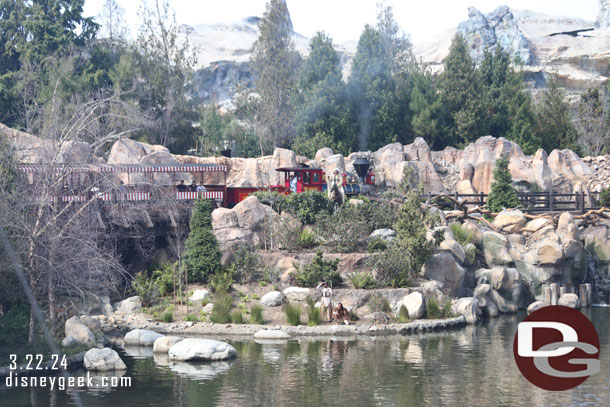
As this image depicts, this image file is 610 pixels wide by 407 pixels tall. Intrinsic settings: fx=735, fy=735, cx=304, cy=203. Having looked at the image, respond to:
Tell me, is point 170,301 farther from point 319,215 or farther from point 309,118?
point 309,118

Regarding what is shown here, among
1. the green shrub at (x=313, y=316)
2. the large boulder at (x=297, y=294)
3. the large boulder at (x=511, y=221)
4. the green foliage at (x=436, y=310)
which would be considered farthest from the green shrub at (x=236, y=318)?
the large boulder at (x=511, y=221)

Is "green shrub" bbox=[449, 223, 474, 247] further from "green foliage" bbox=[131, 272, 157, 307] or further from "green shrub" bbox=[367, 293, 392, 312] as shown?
"green foliage" bbox=[131, 272, 157, 307]

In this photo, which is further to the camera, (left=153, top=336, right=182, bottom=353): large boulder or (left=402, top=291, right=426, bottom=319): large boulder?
(left=402, top=291, right=426, bottom=319): large boulder

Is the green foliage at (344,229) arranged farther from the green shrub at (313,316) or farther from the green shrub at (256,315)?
the green shrub at (256,315)

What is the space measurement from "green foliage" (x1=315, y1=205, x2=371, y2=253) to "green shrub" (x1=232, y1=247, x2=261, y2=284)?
3.69 metres

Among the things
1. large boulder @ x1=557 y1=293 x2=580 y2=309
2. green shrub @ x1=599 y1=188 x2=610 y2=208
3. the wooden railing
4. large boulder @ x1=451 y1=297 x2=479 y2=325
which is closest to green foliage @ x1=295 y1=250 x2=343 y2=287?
large boulder @ x1=451 y1=297 x2=479 y2=325

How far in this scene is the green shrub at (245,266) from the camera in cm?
3497

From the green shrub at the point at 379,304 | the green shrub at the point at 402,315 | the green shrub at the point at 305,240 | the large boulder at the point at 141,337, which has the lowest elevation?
the large boulder at the point at 141,337

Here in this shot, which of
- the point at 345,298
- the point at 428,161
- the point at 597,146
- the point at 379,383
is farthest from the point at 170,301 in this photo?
the point at 597,146

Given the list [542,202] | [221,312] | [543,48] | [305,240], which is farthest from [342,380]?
[543,48]

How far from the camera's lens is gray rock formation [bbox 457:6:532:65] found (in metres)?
107

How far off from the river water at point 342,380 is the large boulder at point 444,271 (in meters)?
7.27

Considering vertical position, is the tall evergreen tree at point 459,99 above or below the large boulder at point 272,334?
above

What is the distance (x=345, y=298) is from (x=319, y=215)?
243 inches
